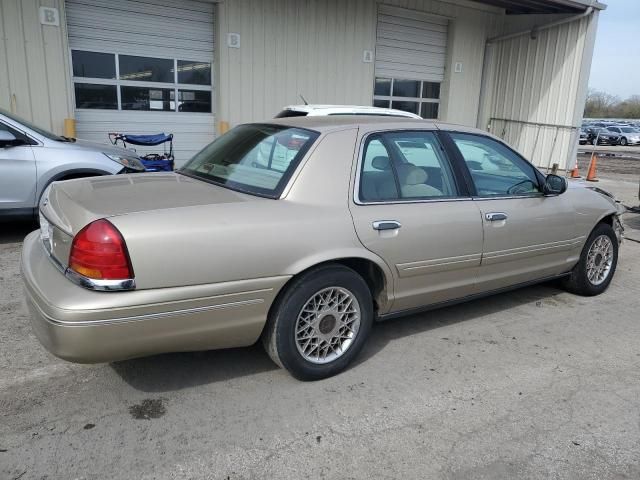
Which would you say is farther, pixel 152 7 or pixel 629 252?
pixel 152 7

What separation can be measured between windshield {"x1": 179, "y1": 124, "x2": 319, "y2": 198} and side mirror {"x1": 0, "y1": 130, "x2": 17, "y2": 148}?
10.4ft

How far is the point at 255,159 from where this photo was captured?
12.2ft

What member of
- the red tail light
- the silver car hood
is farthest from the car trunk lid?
the silver car hood

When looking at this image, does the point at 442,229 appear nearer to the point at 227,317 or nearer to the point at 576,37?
the point at 227,317

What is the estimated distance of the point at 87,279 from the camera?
2721mm

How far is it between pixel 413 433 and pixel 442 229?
1.43 m

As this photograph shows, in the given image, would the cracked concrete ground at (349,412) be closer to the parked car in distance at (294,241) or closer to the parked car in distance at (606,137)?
the parked car in distance at (294,241)

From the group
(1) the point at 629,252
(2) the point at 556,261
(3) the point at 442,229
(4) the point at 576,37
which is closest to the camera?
(3) the point at 442,229

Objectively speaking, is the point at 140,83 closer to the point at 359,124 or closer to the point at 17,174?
the point at 17,174

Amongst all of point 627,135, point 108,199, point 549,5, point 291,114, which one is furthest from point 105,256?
point 627,135

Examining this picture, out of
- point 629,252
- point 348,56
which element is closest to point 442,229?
point 629,252

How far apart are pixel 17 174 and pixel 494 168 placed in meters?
5.13

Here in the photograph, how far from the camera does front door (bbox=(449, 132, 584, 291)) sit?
4.16 meters

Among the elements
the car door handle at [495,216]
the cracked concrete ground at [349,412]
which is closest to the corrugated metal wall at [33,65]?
the cracked concrete ground at [349,412]
